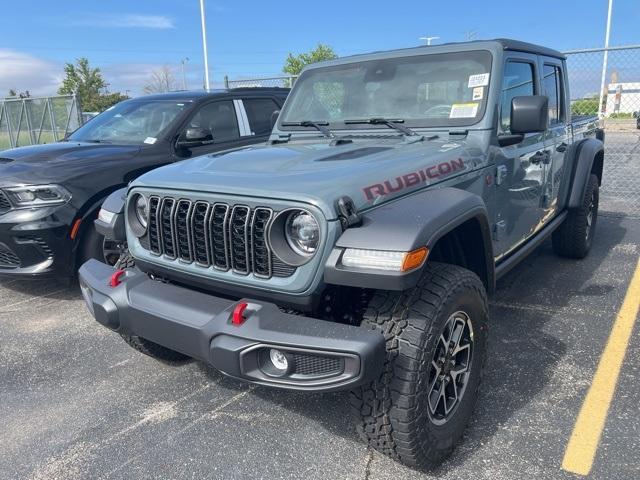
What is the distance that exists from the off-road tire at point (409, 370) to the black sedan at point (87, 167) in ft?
9.19

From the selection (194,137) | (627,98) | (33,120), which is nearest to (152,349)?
(194,137)

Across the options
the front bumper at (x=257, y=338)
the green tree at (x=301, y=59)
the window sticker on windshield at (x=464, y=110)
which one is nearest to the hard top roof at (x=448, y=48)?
the window sticker on windshield at (x=464, y=110)

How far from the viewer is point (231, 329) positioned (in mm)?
2088

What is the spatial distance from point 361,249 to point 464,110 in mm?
1632

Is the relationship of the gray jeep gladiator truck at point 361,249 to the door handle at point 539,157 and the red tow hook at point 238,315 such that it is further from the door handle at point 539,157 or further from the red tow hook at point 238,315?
the door handle at point 539,157

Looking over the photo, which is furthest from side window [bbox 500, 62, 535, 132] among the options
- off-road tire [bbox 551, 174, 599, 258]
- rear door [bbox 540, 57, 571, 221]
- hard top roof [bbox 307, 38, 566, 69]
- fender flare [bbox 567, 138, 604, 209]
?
off-road tire [bbox 551, 174, 599, 258]

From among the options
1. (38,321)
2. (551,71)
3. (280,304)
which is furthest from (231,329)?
(551,71)

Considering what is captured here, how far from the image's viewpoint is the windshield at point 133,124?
5.25 meters

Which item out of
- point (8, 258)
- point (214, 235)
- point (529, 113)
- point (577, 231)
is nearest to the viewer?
point (214, 235)

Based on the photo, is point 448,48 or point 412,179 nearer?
point 412,179

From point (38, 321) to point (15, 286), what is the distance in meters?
1.10

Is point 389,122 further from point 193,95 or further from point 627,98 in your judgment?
point 627,98

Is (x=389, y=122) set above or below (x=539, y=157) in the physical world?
above

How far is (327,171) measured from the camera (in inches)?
96.3
